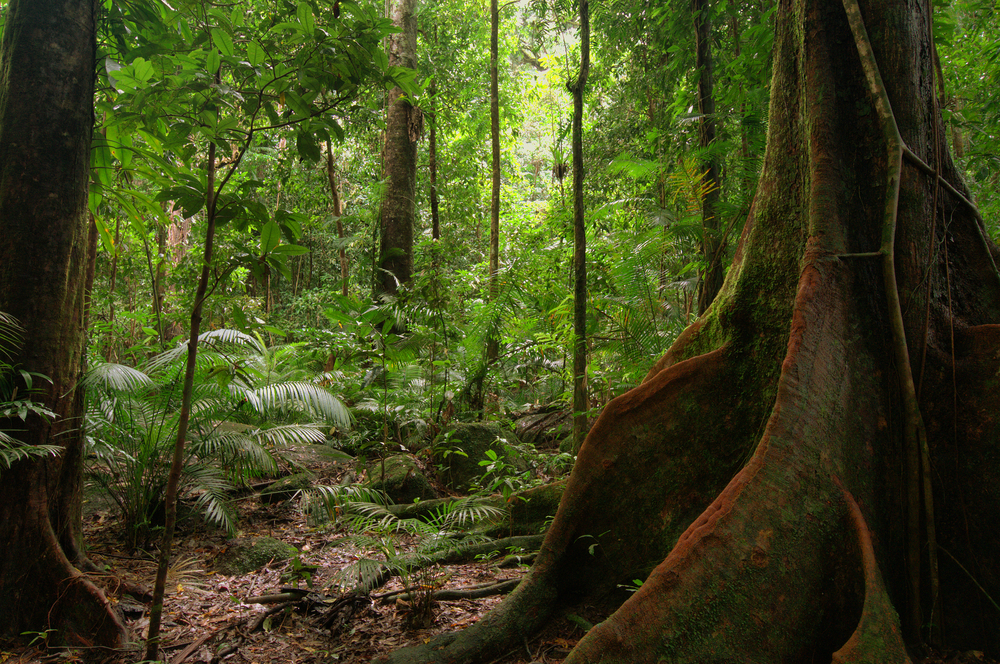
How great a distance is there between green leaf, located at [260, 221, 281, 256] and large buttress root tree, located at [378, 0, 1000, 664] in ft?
6.32

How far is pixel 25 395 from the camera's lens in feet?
9.34

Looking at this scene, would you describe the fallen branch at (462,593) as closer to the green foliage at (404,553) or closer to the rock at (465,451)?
the green foliage at (404,553)

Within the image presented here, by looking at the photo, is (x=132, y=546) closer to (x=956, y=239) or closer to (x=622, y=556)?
(x=622, y=556)

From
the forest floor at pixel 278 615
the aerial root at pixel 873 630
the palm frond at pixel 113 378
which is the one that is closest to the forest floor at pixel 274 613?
the forest floor at pixel 278 615

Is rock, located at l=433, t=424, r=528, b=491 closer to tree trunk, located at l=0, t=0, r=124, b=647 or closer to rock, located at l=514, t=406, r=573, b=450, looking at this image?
rock, located at l=514, t=406, r=573, b=450

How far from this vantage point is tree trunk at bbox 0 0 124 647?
→ 2.74 m

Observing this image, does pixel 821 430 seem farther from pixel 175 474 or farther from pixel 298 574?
pixel 298 574

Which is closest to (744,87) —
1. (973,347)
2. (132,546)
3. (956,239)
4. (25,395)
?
(956,239)

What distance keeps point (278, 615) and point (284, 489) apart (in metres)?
2.49

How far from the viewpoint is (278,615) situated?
323cm

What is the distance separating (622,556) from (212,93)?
3.03 meters

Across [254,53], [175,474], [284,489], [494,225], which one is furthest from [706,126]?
[284,489]

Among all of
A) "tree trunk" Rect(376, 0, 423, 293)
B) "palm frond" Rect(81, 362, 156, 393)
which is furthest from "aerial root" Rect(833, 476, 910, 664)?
"tree trunk" Rect(376, 0, 423, 293)

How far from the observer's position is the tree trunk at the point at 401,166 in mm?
8289
